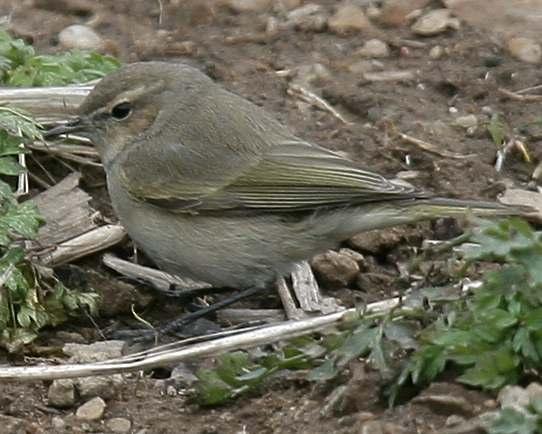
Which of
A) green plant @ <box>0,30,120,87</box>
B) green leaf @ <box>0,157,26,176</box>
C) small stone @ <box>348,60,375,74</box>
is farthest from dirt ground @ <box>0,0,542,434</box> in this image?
green plant @ <box>0,30,120,87</box>

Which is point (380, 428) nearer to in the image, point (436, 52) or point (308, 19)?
point (436, 52)

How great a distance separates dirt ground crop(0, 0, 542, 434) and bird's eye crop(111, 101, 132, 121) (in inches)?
38.1

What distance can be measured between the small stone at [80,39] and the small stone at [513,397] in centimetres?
463

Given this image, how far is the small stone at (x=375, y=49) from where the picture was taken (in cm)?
905

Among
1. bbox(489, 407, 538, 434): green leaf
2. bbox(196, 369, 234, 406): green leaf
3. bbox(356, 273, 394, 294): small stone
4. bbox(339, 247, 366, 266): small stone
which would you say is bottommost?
bbox(356, 273, 394, 294): small stone

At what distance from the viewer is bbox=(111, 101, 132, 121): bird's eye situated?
7.20 metres

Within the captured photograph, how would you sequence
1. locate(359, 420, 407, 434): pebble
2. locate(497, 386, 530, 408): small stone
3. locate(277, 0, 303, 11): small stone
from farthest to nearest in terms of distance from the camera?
1. locate(277, 0, 303, 11): small stone
2. locate(359, 420, 407, 434): pebble
3. locate(497, 386, 530, 408): small stone

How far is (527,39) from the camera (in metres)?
9.09

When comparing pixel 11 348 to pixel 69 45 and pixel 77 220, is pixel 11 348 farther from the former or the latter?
pixel 69 45

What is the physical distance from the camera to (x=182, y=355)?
235 inches

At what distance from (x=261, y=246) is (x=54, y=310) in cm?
102

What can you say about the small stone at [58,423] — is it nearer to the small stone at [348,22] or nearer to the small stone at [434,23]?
the small stone at [348,22]

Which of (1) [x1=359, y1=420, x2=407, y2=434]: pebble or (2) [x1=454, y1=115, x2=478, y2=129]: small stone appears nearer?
(1) [x1=359, y1=420, x2=407, y2=434]: pebble

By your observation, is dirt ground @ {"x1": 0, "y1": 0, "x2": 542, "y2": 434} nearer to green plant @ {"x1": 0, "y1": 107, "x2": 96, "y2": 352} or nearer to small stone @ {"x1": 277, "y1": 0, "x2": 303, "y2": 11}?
small stone @ {"x1": 277, "y1": 0, "x2": 303, "y2": 11}
